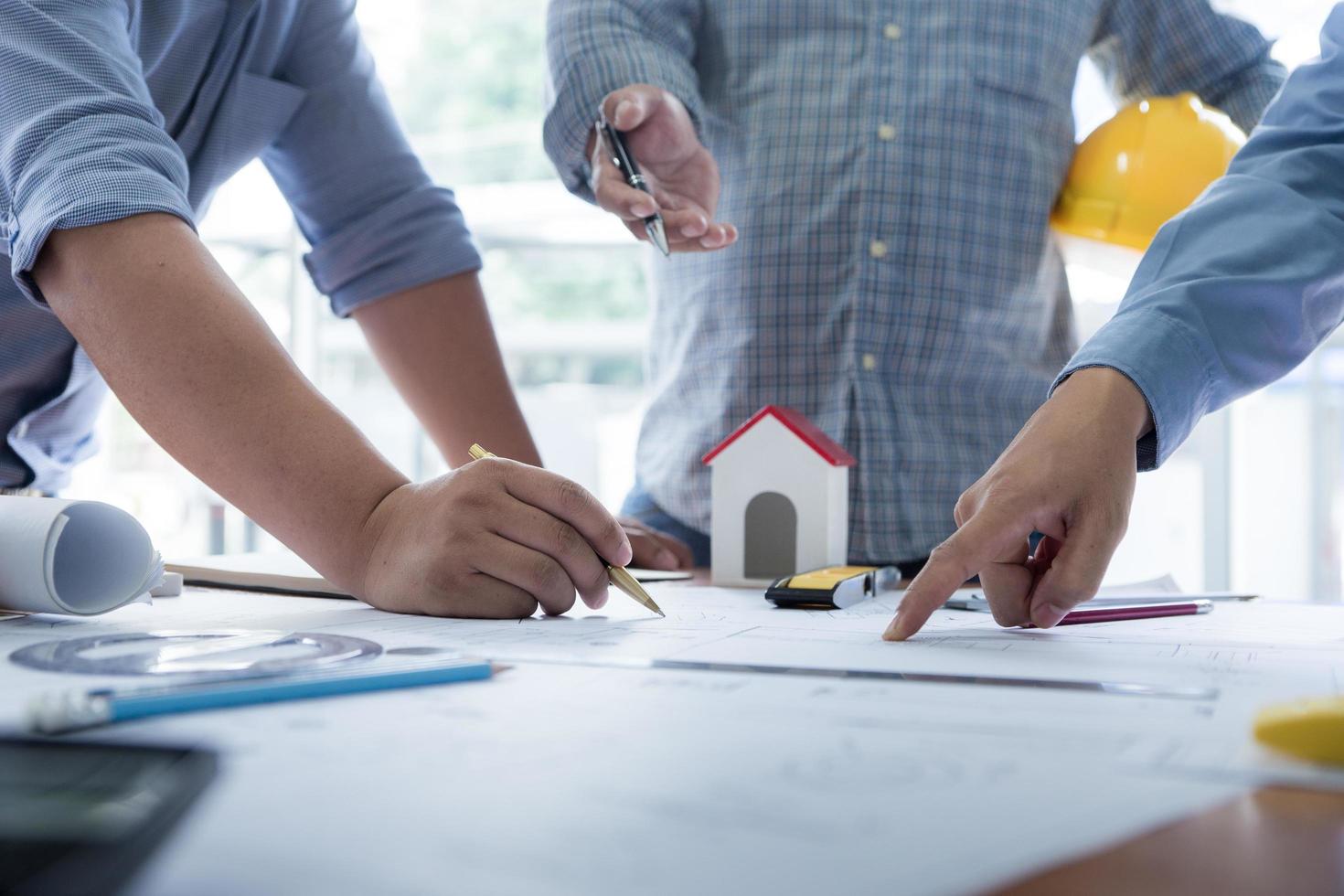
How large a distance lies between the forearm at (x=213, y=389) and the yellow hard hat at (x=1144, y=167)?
92 cm

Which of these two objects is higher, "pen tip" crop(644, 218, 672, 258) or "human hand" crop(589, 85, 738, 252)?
"human hand" crop(589, 85, 738, 252)

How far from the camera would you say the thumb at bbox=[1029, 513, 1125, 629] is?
0.65 m

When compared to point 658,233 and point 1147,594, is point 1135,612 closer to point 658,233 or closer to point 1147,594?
point 1147,594

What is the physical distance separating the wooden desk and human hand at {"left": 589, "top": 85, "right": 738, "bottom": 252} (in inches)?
31.2

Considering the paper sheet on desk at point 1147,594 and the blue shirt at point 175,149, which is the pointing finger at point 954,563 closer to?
the paper sheet on desk at point 1147,594

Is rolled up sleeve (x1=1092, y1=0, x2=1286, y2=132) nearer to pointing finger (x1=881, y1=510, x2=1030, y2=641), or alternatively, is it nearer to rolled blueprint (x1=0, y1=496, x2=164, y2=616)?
pointing finger (x1=881, y1=510, x2=1030, y2=641)

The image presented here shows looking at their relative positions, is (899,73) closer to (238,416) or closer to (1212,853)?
(238,416)

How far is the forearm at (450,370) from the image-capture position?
1.19 m

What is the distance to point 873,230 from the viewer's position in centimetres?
125

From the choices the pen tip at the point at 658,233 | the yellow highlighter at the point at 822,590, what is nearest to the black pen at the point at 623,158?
the pen tip at the point at 658,233

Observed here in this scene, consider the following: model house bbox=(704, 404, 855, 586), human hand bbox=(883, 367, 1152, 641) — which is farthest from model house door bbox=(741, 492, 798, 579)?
human hand bbox=(883, 367, 1152, 641)

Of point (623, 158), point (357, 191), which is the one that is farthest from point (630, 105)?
point (357, 191)

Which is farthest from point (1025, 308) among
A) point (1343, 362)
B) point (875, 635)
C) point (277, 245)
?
point (277, 245)

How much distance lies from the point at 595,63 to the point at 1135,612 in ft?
2.48
